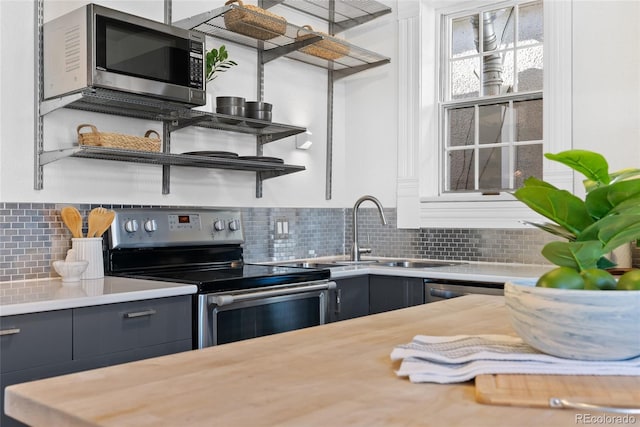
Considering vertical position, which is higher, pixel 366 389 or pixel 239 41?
pixel 239 41

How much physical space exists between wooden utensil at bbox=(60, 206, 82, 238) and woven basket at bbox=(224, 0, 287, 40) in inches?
49.6

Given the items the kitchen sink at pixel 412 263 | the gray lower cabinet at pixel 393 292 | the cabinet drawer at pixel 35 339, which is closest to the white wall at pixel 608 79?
the kitchen sink at pixel 412 263

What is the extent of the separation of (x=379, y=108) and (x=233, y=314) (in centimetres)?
213

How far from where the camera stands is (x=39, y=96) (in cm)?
273

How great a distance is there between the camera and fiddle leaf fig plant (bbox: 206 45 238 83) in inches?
130

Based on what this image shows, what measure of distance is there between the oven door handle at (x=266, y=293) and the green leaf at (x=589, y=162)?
1762mm

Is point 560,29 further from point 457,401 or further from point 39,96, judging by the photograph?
point 457,401

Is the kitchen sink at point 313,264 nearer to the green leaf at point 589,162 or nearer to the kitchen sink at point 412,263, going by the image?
the kitchen sink at point 412,263

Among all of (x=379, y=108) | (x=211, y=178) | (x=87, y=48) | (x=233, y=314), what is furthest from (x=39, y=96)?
(x=379, y=108)

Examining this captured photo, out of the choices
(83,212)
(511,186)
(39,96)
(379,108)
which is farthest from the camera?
(379,108)

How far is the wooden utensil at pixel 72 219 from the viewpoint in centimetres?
274

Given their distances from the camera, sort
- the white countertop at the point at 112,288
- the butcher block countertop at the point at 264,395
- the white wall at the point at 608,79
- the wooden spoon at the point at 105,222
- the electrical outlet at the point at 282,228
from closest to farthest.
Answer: the butcher block countertop at the point at 264,395 < the white countertop at the point at 112,288 < the wooden spoon at the point at 105,222 < the white wall at the point at 608,79 < the electrical outlet at the point at 282,228

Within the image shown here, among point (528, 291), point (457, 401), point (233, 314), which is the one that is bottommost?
point (233, 314)

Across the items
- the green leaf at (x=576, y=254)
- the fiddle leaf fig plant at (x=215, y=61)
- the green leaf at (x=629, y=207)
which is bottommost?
the green leaf at (x=576, y=254)
